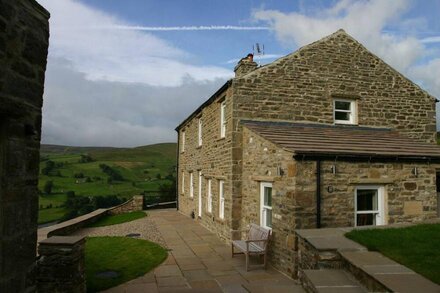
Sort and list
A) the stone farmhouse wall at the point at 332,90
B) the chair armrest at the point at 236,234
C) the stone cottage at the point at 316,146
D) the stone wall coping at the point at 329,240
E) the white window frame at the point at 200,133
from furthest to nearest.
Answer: the white window frame at the point at 200,133 → the stone farmhouse wall at the point at 332,90 → the chair armrest at the point at 236,234 → the stone cottage at the point at 316,146 → the stone wall coping at the point at 329,240

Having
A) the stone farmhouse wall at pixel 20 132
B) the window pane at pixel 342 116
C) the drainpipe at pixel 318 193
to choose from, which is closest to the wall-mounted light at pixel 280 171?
the drainpipe at pixel 318 193

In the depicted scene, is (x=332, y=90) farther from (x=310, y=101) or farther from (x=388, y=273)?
(x=388, y=273)

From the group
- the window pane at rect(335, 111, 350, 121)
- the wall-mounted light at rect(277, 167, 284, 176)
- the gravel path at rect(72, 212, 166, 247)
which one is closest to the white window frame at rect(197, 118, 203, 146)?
the gravel path at rect(72, 212, 166, 247)

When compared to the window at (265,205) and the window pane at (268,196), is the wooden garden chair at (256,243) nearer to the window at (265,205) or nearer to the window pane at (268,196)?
the window at (265,205)

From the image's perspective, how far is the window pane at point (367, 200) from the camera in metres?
9.84

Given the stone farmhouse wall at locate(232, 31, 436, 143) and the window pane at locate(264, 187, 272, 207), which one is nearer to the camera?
the window pane at locate(264, 187, 272, 207)

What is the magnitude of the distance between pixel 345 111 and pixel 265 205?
5398 millimetres

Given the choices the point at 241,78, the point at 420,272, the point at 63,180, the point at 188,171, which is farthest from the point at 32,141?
the point at 63,180

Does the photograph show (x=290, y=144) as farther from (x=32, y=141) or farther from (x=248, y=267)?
(x=32, y=141)

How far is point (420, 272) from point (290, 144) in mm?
4909

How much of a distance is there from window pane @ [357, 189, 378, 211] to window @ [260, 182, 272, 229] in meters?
2.47

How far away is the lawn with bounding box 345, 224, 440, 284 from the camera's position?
18.7 feet

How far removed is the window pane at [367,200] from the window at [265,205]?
8.10ft

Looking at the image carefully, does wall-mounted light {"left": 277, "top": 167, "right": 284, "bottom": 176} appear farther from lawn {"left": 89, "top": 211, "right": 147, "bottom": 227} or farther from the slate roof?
lawn {"left": 89, "top": 211, "right": 147, "bottom": 227}
